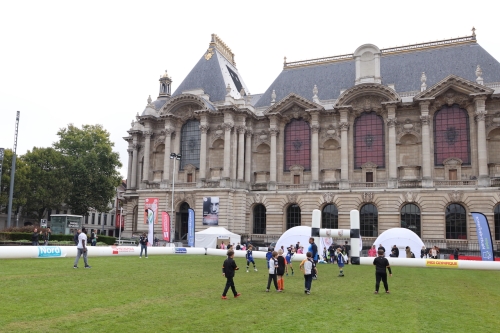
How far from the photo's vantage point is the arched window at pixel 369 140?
166ft

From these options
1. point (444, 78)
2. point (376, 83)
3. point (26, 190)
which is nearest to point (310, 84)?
point (376, 83)

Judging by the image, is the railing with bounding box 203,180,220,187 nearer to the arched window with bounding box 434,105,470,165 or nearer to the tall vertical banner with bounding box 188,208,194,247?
the tall vertical banner with bounding box 188,208,194,247

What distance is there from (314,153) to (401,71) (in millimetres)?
14774

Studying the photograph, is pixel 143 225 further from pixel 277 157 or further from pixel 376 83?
pixel 376 83

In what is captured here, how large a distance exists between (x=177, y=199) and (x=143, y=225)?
18.2ft

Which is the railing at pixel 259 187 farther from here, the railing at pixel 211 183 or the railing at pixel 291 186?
the railing at pixel 211 183

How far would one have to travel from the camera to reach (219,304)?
47.1 ft

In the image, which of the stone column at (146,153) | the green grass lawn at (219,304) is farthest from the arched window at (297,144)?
the green grass lawn at (219,304)

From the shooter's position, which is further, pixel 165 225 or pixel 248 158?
pixel 248 158

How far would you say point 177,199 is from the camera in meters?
55.6

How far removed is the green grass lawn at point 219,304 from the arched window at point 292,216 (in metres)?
28.8

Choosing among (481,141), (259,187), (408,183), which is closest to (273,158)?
(259,187)

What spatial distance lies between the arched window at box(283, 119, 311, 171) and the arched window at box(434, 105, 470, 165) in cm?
1435

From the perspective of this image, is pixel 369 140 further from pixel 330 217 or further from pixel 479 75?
pixel 479 75
